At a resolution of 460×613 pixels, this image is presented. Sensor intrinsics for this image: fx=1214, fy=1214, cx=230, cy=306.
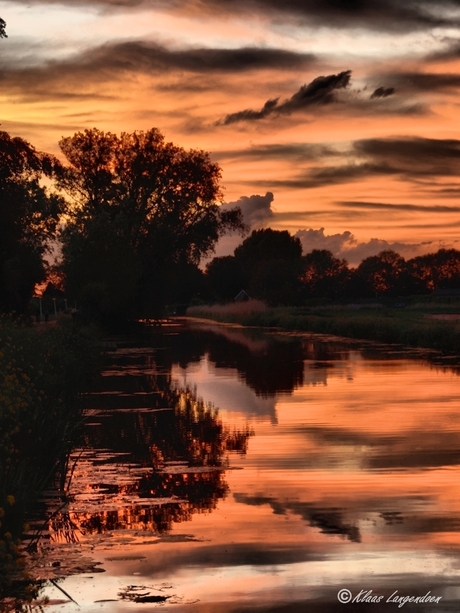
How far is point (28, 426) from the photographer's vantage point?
1477cm

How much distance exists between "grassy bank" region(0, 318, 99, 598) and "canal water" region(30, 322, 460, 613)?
0.44 meters

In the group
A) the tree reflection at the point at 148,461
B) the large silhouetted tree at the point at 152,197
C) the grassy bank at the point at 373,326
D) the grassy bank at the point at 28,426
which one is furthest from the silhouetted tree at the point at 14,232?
the large silhouetted tree at the point at 152,197

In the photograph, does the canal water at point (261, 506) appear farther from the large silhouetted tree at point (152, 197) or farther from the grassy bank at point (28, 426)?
the large silhouetted tree at point (152, 197)

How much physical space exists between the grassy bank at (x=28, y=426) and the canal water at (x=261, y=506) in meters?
0.44

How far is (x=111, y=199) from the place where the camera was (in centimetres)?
8044

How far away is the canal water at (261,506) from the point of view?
883 cm

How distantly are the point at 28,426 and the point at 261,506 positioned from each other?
3.44 m

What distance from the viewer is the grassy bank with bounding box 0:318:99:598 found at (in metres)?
9.14

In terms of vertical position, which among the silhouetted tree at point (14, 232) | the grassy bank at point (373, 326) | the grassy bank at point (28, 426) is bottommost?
the grassy bank at point (373, 326)

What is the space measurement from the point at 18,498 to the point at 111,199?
71.7 metres

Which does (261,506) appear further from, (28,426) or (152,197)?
(152,197)

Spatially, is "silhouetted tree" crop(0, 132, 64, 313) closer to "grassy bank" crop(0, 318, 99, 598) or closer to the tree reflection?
"grassy bank" crop(0, 318, 99, 598)

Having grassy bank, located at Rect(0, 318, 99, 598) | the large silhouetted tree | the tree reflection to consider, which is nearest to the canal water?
the tree reflection

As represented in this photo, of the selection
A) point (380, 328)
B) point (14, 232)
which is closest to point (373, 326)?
point (380, 328)
